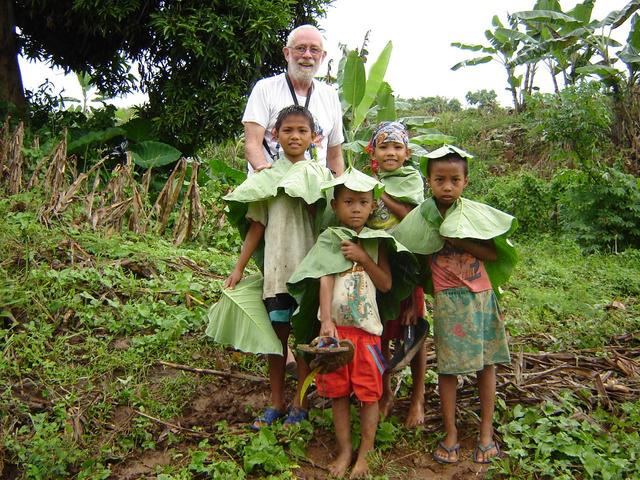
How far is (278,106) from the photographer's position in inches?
145

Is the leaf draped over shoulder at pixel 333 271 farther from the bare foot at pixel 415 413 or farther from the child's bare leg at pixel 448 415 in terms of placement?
the bare foot at pixel 415 413

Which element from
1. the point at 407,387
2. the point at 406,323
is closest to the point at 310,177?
the point at 406,323

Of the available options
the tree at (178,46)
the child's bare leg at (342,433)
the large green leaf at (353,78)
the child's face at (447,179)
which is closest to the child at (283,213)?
the child's bare leg at (342,433)

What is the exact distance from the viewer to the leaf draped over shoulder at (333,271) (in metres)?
2.97

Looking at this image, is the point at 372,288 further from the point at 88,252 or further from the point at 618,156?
the point at 618,156

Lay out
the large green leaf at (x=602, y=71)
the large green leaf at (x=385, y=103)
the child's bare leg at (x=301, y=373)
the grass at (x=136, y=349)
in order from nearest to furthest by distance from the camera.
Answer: the grass at (x=136, y=349), the child's bare leg at (x=301, y=373), the large green leaf at (x=385, y=103), the large green leaf at (x=602, y=71)

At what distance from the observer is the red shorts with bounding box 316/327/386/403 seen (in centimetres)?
296

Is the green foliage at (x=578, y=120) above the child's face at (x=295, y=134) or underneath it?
above

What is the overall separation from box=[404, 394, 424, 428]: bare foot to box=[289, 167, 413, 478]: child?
49cm

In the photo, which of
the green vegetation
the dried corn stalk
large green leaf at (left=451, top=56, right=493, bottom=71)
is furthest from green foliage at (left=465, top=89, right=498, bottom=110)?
the dried corn stalk

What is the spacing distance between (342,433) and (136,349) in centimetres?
178

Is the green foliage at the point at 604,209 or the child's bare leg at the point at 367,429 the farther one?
the green foliage at the point at 604,209

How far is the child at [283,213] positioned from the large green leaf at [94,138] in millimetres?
5387

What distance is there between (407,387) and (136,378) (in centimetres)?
172
